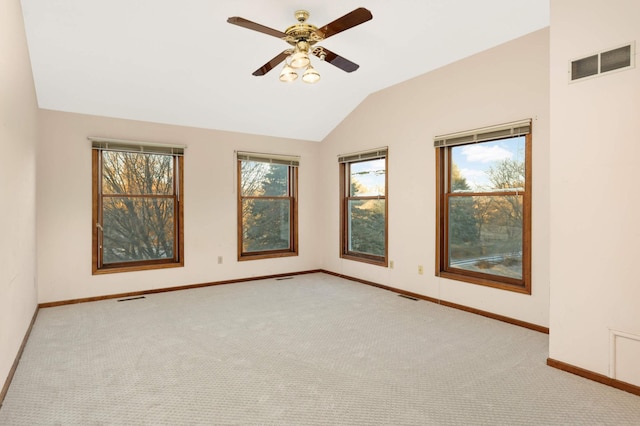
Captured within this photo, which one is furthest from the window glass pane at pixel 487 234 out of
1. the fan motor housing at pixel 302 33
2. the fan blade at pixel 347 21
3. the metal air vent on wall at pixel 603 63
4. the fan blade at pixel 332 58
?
the fan motor housing at pixel 302 33

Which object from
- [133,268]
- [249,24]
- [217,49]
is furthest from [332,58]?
[133,268]

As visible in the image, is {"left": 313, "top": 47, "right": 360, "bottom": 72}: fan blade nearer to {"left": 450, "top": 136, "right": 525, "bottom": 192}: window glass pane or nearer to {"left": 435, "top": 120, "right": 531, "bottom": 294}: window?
{"left": 435, "top": 120, "right": 531, "bottom": 294}: window

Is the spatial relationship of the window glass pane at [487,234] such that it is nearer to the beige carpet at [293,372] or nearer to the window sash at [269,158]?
the beige carpet at [293,372]

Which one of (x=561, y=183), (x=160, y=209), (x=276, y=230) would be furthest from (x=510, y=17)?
(x=160, y=209)

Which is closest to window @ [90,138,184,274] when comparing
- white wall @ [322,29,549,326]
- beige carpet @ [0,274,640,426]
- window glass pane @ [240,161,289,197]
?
beige carpet @ [0,274,640,426]

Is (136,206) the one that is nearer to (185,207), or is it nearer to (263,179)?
(185,207)

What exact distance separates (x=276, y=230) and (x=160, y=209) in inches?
71.1

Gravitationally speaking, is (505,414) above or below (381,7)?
below

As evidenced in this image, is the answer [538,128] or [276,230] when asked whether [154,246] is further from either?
[538,128]

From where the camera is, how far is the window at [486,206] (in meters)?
3.54

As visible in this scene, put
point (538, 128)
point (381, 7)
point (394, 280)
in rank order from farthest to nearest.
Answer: point (394, 280), point (538, 128), point (381, 7)

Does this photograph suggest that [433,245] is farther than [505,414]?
Yes

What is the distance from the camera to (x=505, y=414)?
201 centimetres

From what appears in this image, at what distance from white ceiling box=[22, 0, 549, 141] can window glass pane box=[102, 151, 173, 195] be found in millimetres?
521
